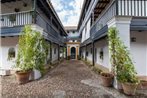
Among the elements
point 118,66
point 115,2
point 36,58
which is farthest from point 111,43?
point 36,58

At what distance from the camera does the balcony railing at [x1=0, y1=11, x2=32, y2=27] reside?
953 cm

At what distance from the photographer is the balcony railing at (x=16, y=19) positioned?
9.53 meters

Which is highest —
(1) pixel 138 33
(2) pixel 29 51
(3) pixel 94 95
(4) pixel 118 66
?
(1) pixel 138 33

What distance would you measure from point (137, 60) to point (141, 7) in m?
2.80

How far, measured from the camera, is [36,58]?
8.84 m

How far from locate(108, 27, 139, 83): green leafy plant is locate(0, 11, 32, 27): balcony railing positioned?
5115 mm

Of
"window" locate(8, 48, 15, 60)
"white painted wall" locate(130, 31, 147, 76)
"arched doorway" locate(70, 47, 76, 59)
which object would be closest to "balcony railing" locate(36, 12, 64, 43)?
"window" locate(8, 48, 15, 60)

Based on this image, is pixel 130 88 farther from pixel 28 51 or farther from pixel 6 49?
pixel 6 49

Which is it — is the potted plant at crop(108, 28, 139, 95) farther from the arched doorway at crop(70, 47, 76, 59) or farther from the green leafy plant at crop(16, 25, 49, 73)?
the arched doorway at crop(70, 47, 76, 59)

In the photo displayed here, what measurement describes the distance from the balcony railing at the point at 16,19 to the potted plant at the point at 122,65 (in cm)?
514

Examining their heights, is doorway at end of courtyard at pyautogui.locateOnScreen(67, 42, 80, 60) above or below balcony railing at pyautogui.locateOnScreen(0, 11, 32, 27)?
below

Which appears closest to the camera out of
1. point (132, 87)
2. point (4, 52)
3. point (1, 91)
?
point (132, 87)

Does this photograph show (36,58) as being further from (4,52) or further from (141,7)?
(141,7)

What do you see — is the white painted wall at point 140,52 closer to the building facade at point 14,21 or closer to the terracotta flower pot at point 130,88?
the terracotta flower pot at point 130,88
